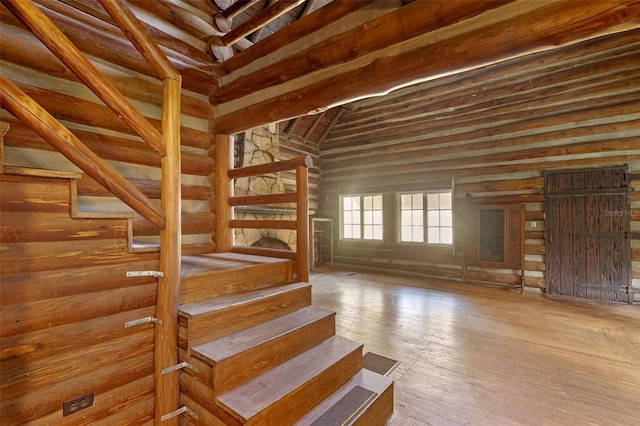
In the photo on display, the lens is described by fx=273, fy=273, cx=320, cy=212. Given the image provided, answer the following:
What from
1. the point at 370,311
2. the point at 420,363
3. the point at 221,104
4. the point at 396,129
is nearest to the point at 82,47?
the point at 221,104

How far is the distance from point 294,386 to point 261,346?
1.02 feet

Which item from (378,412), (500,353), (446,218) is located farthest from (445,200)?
(378,412)

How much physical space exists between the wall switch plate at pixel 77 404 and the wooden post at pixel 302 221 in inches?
63.5

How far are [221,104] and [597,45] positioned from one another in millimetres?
6038

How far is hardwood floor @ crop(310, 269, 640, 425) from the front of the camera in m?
2.12

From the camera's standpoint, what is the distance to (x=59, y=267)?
1.49 meters

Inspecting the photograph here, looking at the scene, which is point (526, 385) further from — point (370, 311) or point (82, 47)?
point (82, 47)

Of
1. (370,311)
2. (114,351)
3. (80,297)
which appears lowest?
(370,311)

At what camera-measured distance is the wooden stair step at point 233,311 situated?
69.1 inches

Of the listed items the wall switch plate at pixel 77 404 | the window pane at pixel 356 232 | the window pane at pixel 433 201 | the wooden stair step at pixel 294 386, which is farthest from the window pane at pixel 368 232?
the wall switch plate at pixel 77 404

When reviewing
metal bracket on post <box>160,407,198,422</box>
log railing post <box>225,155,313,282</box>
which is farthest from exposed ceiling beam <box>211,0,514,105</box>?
metal bracket on post <box>160,407,198,422</box>

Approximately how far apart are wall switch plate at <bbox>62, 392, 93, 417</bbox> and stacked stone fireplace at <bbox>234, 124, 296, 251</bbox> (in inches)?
146

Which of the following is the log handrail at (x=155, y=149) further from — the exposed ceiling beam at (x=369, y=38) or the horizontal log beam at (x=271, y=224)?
the exposed ceiling beam at (x=369, y=38)

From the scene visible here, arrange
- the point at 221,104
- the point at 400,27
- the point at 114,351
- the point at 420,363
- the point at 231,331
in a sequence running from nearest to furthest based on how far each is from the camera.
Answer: the point at 114,351
the point at 231,331
the point at 400,27
the point at 420,363
the point at 221,104
